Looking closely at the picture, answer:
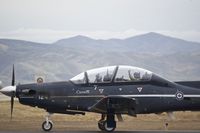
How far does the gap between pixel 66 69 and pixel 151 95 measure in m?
160

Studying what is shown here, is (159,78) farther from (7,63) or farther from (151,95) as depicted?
(7,63)

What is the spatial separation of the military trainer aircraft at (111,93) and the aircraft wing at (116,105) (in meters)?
0.14

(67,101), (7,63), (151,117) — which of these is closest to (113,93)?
(67,101)

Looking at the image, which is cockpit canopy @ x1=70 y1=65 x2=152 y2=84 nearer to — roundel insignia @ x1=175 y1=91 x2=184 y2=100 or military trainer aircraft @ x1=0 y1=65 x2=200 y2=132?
military trainer aircraft @ x1=0 y1=65 x2=200 y2=132

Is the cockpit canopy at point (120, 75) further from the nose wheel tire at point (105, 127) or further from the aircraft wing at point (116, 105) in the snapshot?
the nose wheel tire at point (105, 127)

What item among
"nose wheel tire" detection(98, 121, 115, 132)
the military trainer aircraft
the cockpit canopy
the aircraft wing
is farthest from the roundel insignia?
"nose wheel tire" detection(98, 121, 115, 132)

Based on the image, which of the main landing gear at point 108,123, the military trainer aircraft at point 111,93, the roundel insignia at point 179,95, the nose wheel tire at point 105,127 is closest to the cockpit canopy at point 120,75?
the military trainer aircraft at point 111,93

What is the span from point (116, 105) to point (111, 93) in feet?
1.93

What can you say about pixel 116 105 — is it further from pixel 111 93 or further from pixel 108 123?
pixel 108 123

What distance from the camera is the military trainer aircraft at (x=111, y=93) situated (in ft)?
57.4

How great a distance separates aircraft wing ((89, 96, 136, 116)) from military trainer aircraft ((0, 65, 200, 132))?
0.14 m

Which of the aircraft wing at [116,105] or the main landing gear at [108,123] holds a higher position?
the aircraft wing at [116,105]

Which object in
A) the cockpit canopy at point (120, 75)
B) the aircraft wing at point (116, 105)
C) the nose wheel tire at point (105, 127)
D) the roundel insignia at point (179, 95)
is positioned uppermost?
the cockpit canopy at point (120, 75)

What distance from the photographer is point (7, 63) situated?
610 ft
